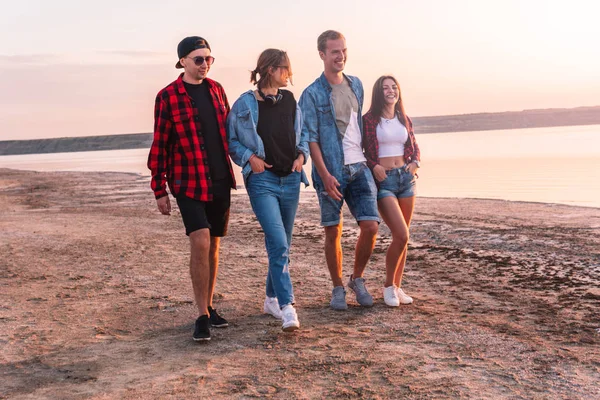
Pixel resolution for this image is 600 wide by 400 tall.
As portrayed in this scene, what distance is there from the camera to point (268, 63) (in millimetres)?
4527

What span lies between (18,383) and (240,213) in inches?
362

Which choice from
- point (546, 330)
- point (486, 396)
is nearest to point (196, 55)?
point (486, 396)

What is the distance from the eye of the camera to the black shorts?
177 inches

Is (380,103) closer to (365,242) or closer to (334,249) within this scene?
(365,242)

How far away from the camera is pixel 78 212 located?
46.2 feet

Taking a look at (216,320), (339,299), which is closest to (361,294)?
(339,299)

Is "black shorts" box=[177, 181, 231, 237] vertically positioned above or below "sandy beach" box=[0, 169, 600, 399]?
above

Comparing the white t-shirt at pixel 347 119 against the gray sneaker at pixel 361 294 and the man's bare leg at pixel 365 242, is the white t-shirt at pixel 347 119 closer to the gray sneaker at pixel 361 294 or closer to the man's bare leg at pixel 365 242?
the man's bare leg at pixel 365 242

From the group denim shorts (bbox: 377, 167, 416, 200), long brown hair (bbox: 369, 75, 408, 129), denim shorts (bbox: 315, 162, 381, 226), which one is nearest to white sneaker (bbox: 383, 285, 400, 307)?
denim shorts (bbox: 315, 162, 381, 226)

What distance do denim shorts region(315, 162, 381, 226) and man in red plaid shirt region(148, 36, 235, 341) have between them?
0.88m

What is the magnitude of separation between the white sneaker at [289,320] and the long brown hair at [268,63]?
1540 mm

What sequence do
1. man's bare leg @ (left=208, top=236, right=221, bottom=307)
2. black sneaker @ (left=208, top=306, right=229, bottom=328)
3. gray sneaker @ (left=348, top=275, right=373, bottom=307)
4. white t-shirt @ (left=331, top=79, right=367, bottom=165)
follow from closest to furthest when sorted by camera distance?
man's bare leg @ (left=208, top=236, right=221, bottom=307) → black sneaker @ (left=208, top=306, right=229, bottom=328) → white t-shirt @ (left=331, top=79, right=367, bottom=165) → gray sneaker @ (left=348, top=275, right=373, bottom=307)

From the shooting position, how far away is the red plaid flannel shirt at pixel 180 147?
177 inches

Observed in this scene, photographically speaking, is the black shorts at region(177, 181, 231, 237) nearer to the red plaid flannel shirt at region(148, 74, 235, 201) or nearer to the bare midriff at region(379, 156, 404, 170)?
the red plaid flannel shirt at region(148, 74, 235, 201)
